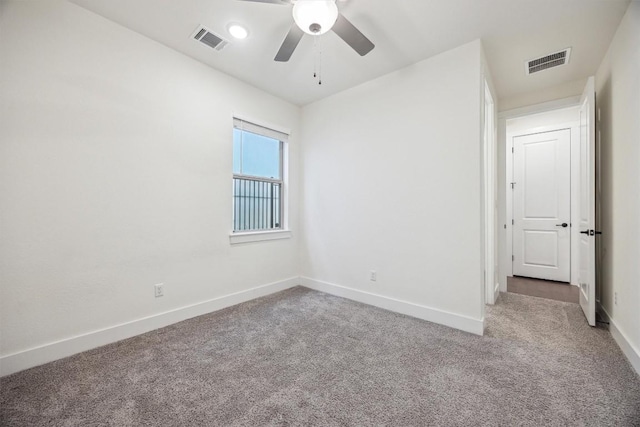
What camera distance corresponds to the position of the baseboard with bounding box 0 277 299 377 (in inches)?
71.0

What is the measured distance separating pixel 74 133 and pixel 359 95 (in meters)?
2.87

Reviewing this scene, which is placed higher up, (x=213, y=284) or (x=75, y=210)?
(x=75, y=210)

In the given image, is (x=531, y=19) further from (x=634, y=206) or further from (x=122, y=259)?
(x=122, y=259)

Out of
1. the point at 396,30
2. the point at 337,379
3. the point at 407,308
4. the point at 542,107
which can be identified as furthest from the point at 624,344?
the point at 396,30

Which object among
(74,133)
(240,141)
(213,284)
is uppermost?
(240,141)

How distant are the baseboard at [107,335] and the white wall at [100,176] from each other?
0.03 meters

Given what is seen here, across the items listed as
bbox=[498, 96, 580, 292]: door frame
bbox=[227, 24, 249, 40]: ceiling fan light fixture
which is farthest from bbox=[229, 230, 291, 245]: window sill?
bbox=[498, 96, 580, 292]: door frame

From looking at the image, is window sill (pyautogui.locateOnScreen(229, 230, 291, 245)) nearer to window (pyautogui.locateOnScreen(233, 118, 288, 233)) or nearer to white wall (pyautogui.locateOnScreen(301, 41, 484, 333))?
window (pyautogui.locateOnScreen(233, 118, 288, 233))

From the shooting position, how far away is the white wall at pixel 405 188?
245cm

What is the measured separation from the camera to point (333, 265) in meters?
3.54

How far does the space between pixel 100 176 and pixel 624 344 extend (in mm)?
4459

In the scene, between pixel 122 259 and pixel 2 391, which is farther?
pixel 122 259

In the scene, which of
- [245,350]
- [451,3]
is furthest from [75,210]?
[451,3]

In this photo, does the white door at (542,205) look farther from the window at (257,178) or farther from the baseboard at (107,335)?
the baseboard at (107,335)
